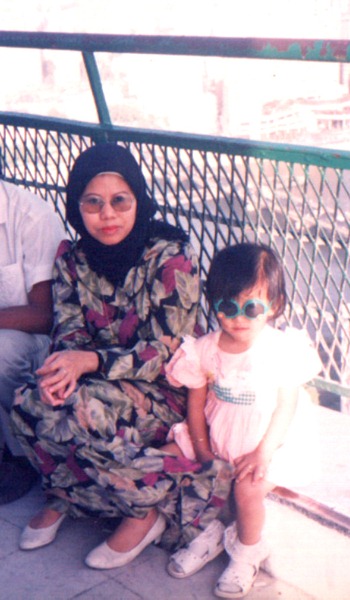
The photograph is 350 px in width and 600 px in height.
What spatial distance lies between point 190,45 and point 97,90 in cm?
86

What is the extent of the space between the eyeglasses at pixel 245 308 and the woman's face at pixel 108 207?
499 millimetres

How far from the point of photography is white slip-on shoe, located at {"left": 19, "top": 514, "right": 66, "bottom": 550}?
277 centimetres

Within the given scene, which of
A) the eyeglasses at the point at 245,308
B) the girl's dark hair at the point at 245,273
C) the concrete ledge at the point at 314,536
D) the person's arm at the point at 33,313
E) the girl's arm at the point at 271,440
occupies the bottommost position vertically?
the concrete ledge at the point at 314,536

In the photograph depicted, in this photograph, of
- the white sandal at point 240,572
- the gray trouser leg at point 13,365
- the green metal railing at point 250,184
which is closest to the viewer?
the white sandal at point 240,572

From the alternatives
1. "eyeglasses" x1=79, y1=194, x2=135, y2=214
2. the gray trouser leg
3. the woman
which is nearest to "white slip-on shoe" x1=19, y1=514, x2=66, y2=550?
the woman

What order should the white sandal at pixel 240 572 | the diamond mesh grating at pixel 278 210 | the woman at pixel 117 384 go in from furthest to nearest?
the diamond mesh grating at pixel 278 210 < the woman at pixel 117 384 < the white sandal at pixel 240 572

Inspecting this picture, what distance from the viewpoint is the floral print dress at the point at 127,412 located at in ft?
8.64

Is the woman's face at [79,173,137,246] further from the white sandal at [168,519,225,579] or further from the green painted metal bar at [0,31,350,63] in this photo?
the white sandal at [168,519,225,579]

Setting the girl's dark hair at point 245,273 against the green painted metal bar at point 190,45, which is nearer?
the green painted metal bar at point 190,45

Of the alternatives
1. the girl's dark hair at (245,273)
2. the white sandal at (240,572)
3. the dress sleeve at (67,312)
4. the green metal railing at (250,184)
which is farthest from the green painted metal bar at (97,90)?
the white sandal at (240,572)

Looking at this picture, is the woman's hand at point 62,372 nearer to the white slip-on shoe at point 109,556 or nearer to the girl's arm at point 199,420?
the girl's arm at point 199,420

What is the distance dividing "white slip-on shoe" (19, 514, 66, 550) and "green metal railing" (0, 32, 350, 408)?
1142 mm

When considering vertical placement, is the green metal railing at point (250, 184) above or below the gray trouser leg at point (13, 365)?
above

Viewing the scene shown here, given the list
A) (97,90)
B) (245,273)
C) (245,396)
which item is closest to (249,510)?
(245,396)
